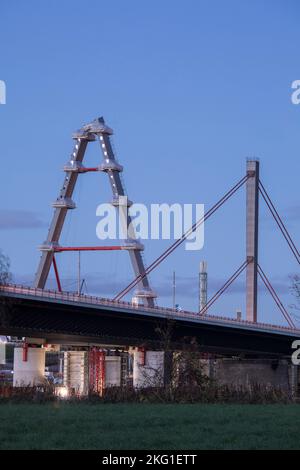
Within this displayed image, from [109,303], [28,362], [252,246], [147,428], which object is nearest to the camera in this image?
[147,428]

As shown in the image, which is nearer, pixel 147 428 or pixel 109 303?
pixel 147 428

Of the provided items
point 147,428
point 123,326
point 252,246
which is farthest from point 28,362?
point 147,428

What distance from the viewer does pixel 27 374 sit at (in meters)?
91.3

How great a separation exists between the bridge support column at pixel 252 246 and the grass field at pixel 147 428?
73.5m

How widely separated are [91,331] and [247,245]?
21.7m

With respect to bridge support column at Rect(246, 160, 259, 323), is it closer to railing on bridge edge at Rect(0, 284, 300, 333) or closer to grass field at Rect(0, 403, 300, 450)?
railing on bridge edge at Rect(0, 284, 300, 333)

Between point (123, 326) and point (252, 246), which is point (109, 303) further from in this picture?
point (252, 246)

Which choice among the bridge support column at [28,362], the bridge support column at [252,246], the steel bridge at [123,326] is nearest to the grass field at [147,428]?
the steel bridge at [123,326]

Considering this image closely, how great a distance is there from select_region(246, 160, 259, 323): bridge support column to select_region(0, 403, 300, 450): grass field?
7352 cm

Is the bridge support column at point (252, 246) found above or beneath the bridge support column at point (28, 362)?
above

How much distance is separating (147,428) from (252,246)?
80.7 metres

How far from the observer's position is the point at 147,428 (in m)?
20.6

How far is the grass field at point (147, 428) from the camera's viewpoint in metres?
18.1

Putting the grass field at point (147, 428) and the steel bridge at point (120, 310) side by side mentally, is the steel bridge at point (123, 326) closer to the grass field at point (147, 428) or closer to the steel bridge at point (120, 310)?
the steel bridge at point (120, 310)
